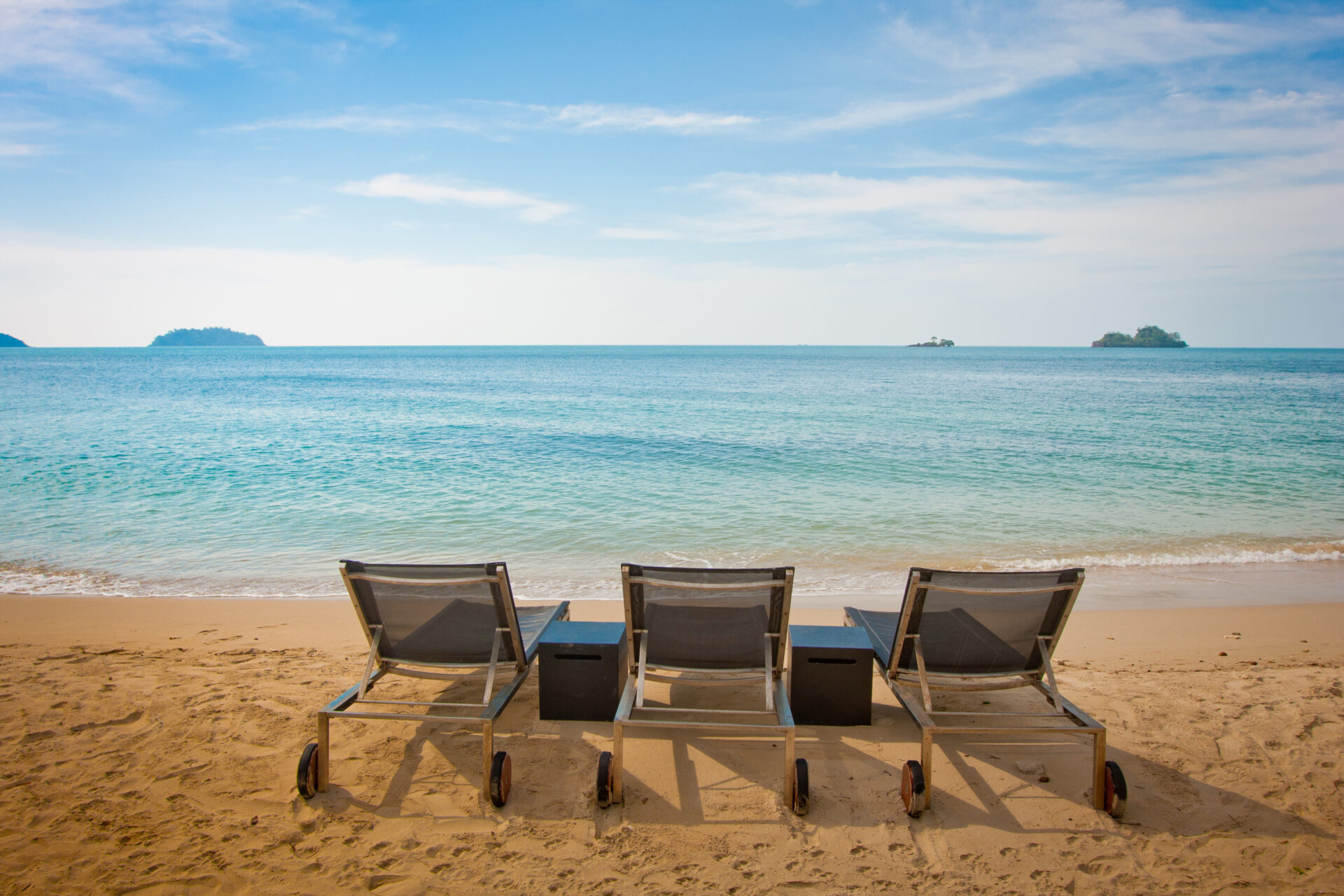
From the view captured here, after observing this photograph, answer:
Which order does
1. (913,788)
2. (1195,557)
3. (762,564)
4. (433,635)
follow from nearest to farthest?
(913,788) < (433,635) < (762,564) < (1195,557)

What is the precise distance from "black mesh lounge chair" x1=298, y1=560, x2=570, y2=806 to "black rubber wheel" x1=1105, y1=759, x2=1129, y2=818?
2973 millimetres

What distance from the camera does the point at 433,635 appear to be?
398 cm

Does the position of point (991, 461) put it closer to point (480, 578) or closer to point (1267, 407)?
point (480, 578)

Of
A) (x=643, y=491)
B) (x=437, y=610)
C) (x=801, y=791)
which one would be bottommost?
(x=801, y=791)

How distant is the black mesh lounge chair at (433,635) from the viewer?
3.58m

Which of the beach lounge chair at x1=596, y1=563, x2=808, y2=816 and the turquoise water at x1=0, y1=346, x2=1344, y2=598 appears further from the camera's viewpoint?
the turquoise water at x1=0, y1=346, x2=1344, y2=598

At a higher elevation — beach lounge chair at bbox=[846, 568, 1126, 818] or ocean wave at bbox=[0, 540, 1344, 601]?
beach lounge chair at bbox=[846, 568, 1126, 818]

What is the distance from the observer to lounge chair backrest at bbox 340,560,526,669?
3.73 metres

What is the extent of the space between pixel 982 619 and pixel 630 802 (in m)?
2.09

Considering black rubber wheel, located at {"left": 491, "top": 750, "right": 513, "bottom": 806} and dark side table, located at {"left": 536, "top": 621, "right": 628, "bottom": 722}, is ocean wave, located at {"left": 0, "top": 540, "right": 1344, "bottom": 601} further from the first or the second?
black rubber wheel, located at {"left": 491, "top": 750, "right": 513, "bottom": 806}

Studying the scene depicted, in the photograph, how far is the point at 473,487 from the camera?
547 inches

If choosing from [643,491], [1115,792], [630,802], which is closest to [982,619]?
[1115,792]

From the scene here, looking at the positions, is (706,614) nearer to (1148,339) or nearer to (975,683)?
(975,683)

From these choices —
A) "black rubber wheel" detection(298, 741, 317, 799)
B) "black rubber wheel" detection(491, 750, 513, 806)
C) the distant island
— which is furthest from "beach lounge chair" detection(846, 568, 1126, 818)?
the distant island
